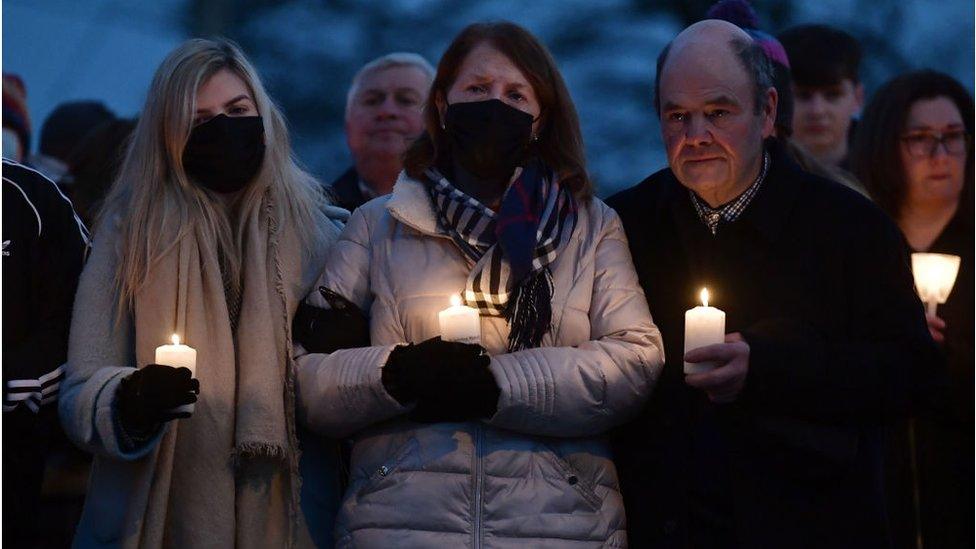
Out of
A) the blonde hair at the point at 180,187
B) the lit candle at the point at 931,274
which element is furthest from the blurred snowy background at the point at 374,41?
the blonde hair at the point at 180,187

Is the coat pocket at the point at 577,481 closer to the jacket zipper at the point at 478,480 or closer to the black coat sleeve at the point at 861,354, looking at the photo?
the jacket zipper at the point at 478,480

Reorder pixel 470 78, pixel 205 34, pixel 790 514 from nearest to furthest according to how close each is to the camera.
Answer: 1. pixel 790 514
2. pixel 470 78
3. pixel 205 34

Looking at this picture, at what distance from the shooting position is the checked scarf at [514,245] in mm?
4641

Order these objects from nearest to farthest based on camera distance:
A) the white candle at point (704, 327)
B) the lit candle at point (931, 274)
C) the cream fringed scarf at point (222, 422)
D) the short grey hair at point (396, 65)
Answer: the white candle at point (704, 327) → the cream fringed scarf at point (222, 422) → the lit candle at point (931, 274) → the short grey hair at point (396, 65)

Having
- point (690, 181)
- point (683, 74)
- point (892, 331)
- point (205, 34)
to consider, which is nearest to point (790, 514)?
point (892, 331)

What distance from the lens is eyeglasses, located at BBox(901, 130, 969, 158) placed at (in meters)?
6.57

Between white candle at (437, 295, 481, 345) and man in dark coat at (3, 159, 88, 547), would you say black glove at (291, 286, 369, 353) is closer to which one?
white candle at (437, 295, 481, 345)

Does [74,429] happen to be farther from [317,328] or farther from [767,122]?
[767,122]

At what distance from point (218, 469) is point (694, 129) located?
1.71m

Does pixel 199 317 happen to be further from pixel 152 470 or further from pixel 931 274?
pixel 931 274

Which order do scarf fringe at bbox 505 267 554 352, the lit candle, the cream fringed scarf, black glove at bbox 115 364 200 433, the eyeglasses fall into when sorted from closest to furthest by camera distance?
black glove at bbox 115 364 200 433
scarf fringe at bbox 505 267 554 352
the cream fringed scarf
the lit candle
the eyeglasses

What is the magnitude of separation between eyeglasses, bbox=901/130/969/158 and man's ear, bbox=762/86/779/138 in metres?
1.75

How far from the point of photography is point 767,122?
4965 millimetres

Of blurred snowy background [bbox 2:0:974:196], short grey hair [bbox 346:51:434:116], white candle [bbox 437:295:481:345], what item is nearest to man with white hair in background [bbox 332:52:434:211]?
short grey hair [bbox 346:51:434:116]
